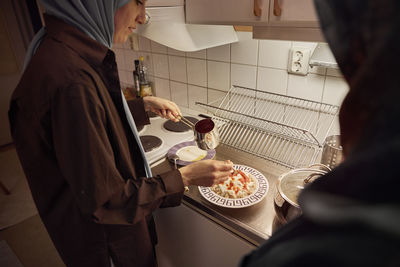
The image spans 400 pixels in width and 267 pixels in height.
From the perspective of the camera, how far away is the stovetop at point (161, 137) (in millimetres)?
1217

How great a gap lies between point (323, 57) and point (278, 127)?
362mm

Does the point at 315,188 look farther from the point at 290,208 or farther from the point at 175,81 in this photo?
the point at 175,81

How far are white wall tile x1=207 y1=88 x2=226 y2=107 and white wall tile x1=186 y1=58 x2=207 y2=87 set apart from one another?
6cm

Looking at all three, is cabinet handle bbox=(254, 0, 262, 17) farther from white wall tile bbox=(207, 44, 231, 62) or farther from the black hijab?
the black hijab

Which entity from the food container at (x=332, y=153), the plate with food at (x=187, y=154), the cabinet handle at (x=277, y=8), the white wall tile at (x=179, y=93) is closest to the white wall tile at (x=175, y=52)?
the white wall tile at (x=179, y=93)

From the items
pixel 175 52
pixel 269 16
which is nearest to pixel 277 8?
pixel 269 16

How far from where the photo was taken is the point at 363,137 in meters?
0.19

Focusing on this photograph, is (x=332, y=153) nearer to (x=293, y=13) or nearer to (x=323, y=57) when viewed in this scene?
(x=323, y=57)

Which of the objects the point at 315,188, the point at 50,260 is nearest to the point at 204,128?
the point at 315,188

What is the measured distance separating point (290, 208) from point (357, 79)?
612mm

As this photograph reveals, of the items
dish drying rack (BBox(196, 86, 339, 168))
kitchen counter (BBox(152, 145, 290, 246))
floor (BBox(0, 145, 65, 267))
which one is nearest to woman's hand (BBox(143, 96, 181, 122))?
dish drying rack (BBox(196, 86, 339, 168))

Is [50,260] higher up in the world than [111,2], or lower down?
lower down

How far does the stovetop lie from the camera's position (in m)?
1.22

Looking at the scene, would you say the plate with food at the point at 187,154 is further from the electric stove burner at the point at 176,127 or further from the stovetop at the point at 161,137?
the electric stove burner at the point at 176,127
